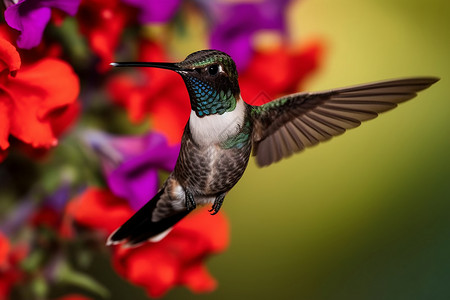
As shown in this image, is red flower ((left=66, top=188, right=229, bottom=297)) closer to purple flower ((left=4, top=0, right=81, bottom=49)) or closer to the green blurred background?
purple flower ((left=4, top=0, right=81, bottom=49))

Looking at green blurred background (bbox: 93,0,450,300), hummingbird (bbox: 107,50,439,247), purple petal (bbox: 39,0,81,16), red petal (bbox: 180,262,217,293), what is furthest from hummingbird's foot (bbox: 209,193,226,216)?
green blurred background (bbox: 93,0,450,300)

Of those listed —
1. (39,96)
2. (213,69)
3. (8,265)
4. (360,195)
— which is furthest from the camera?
(360,195)

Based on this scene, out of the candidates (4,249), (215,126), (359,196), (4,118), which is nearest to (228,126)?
(215,126)

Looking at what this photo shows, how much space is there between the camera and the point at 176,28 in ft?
1.34

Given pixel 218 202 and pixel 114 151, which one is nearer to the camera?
pixel 218 202

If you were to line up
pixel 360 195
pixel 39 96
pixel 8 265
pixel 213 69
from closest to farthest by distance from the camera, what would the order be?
1. pixel 213 69
2. pixel 39 96
3. pixel 8 265
4. pixel 360 195

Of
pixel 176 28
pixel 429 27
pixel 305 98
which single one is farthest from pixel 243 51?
pixel 429 27

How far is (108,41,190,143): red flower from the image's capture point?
1.20ft

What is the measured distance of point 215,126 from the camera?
0.61 ft

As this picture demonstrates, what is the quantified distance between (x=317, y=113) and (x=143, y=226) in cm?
9

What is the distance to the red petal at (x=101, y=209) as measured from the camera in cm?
35

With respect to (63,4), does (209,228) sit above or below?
below

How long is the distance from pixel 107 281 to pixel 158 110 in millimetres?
492

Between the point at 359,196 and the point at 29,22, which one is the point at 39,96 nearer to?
the point at 29,22
